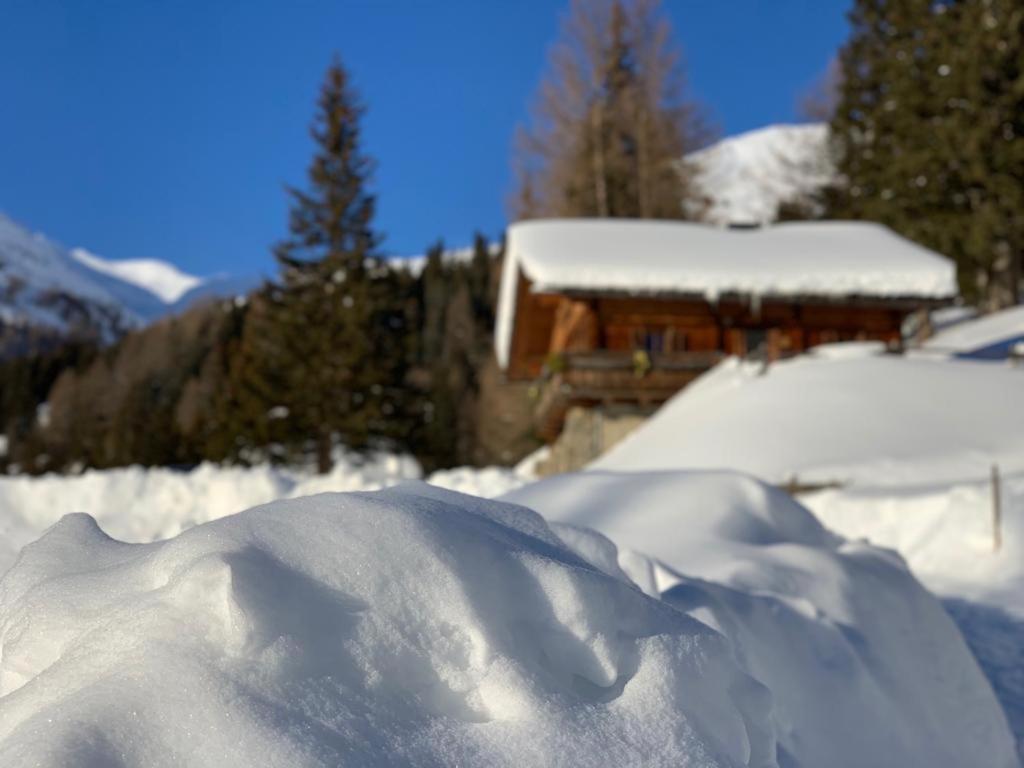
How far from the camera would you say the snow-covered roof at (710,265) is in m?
18.2

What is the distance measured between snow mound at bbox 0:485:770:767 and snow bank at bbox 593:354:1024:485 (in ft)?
32.1

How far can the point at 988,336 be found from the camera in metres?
24.9

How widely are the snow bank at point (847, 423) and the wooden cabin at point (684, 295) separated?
176 cm

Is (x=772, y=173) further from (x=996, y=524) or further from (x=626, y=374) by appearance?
(x=996, y=524)

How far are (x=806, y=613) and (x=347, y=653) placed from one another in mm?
2374

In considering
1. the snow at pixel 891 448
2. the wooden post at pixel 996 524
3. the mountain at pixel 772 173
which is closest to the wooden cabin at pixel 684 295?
the snow at pixel 891 448

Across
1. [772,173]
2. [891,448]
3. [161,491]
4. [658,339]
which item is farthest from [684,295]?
[772,173]

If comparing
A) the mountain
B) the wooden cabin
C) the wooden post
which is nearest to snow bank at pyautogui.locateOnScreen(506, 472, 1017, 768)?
the wooden post

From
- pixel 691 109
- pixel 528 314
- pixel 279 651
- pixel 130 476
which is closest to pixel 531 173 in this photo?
pixel 691 109

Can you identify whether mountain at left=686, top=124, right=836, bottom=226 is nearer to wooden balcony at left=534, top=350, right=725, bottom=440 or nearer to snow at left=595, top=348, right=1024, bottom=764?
wooden balcony at left=534, top=350, right=725, bottom=440

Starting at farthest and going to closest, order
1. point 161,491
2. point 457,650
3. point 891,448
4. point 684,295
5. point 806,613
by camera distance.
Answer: point 684,295
point 891,448
point 161,491
point 806,613
point 457,650

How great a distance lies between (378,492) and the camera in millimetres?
2459

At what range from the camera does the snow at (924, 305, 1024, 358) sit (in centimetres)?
2319

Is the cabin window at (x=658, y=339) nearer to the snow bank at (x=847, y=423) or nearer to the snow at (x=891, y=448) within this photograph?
the snow at (x=891, y=448)
